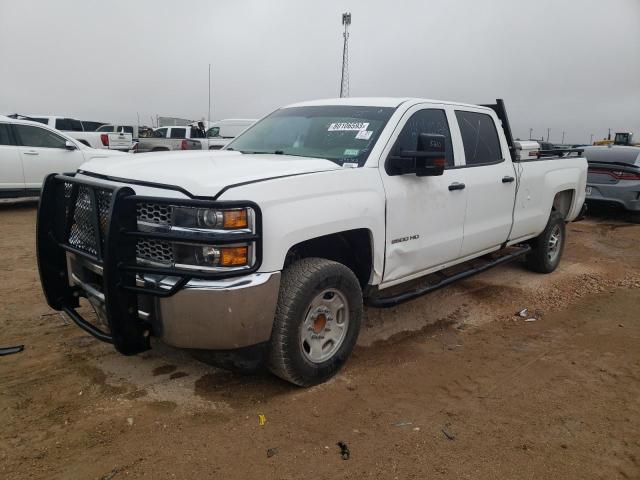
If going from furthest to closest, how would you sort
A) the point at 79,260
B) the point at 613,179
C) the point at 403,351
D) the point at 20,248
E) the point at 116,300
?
1. the point at 613,179
2. the point at 20,248
3. the point at 403,351
4. the point at 79,260
5. the point at 116,300

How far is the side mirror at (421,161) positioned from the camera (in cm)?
360

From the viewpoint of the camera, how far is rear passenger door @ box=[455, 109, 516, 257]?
4559mm

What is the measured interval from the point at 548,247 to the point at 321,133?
377 cm

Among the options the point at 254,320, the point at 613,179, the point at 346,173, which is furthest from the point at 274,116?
the point at 613,179

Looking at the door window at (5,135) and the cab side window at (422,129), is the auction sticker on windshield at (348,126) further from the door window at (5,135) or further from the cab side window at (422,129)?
the door window at (5,135)

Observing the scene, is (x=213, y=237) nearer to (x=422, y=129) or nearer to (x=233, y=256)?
(x=233, y=256)

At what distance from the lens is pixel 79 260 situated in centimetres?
331

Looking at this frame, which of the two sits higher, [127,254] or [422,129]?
[422,129]

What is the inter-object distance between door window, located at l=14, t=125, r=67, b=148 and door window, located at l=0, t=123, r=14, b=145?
0.51ft

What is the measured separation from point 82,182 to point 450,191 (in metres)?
2.72

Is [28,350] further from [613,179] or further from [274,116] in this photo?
[613,179]

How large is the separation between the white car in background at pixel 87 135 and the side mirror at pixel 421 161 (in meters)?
17.0

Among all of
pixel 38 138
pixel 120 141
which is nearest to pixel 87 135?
pixel 120 141

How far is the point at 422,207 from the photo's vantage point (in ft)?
12.9
